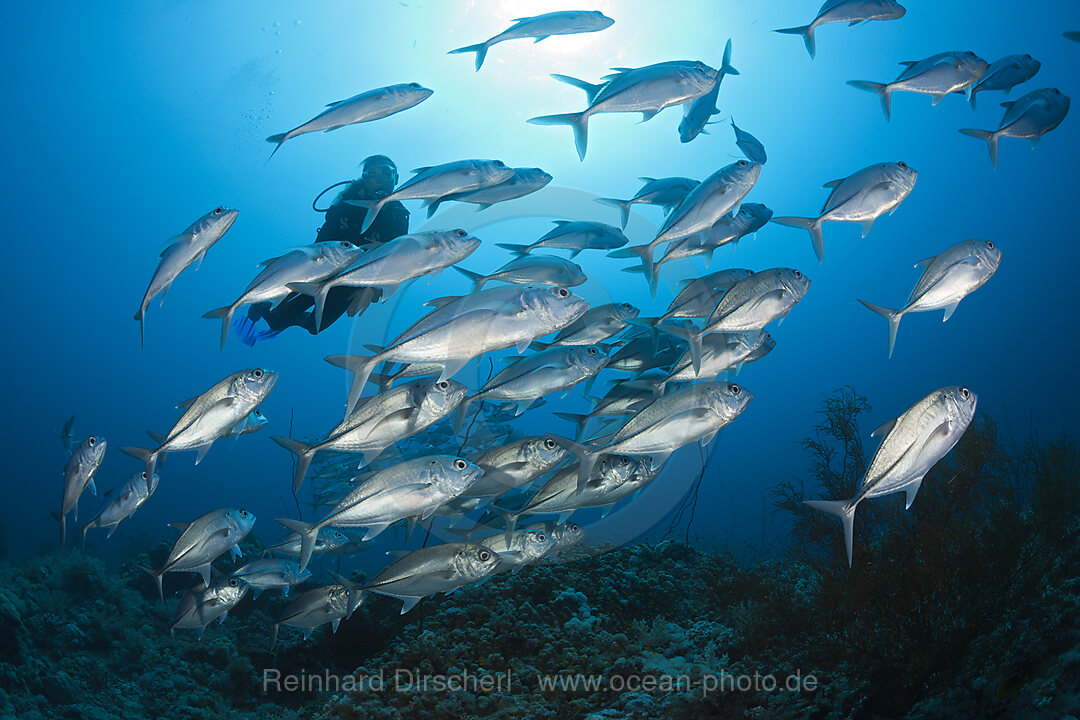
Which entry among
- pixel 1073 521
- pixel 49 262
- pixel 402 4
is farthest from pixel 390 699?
pixel 49 262

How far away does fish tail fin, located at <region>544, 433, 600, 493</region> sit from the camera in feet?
9.21

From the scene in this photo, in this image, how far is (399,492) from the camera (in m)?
2.71

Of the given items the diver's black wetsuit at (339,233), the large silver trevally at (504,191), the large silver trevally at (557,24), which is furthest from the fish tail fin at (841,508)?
→ the diver's black wetsuit at (339,233)

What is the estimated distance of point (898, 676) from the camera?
3.54m

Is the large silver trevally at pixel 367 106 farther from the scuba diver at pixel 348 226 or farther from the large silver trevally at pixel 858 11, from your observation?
the large silver trevally at pixel 858 11

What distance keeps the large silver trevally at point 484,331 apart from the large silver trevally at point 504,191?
1482mm

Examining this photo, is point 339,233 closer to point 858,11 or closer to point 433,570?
point 433,570

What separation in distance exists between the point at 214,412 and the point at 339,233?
11.5ft

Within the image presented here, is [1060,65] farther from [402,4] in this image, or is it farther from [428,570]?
[428,570]

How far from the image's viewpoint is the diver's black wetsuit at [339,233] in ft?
18.8

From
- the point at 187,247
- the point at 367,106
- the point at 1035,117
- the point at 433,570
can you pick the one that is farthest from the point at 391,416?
the point at 1035,117

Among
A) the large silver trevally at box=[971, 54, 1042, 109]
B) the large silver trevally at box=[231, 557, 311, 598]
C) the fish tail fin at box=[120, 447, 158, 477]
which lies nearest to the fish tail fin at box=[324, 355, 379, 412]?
the fish tail fin at box=[120, 447, 158, 477]

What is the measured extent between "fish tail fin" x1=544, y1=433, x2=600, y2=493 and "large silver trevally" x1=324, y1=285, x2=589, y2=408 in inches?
28.2

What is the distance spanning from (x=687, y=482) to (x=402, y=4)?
18090mm
